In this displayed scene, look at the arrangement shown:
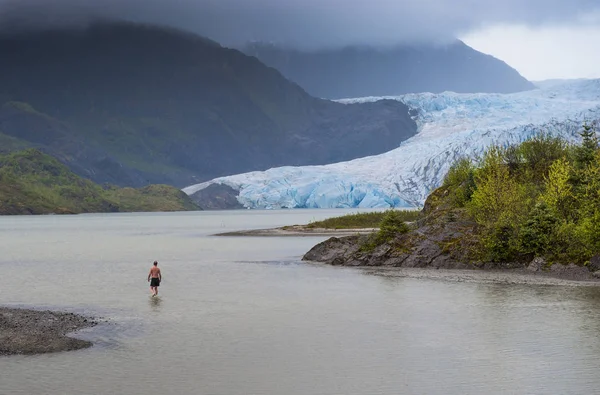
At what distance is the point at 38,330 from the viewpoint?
103ft

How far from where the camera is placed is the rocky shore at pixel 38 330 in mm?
28625

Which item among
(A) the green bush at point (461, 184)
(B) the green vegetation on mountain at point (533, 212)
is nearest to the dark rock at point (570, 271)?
(B) the green vegetation on mountain at point (533, 212)

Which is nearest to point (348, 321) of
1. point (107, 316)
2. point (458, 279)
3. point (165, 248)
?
point (107, 316)

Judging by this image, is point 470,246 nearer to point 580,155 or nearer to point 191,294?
point 580,155

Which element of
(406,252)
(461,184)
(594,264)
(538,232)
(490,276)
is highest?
(461,184)

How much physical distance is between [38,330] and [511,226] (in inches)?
1503

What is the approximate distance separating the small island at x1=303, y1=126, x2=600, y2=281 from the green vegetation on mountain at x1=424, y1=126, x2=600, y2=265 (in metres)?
0.08

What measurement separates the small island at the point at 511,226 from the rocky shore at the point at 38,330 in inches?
1319

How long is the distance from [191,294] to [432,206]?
3591 cm

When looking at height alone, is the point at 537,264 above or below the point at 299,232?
below

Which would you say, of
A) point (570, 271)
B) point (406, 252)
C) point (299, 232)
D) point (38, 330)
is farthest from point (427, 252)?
point (299, 232)

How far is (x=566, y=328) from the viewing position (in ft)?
106

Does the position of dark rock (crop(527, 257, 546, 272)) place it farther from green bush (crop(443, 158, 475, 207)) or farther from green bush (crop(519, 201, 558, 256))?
green bush (crop(443, 158, 475, 207))

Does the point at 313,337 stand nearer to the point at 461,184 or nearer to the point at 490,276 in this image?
the point at 490,276
